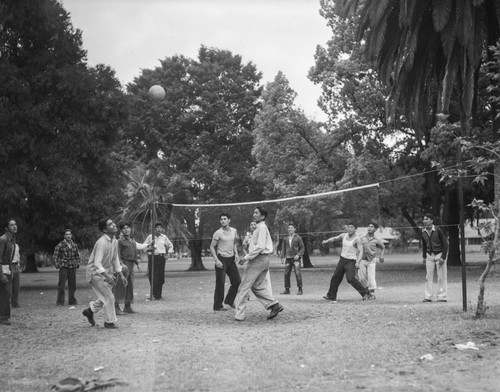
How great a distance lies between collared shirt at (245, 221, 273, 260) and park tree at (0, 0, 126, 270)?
47.3ft

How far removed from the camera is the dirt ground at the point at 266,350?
6.69 meters

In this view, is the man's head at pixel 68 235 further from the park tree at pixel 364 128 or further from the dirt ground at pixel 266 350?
the park tree at pixel 364 128

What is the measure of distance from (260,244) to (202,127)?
34056 millimetres

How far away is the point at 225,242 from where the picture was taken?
47.1 feet

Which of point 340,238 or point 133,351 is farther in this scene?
point 340,238

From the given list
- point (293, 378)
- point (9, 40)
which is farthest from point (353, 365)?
point (9, 40)

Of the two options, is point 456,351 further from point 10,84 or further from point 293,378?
point 10,84

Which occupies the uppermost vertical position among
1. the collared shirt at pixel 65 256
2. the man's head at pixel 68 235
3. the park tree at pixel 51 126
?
the park tree at pixel 51 126

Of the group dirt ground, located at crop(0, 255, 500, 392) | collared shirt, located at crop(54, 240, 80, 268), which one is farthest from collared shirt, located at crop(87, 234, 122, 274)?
collared shirt, located at crop(54, 240, 80, 268)

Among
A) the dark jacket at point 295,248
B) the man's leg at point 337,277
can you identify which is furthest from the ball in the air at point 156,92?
the man's leg at point 337,277

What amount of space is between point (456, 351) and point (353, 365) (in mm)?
1517

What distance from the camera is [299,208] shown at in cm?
2528

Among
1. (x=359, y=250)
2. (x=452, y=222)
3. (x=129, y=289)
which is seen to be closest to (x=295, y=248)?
(x=359, y=250)

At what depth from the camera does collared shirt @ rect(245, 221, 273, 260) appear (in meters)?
12.3
